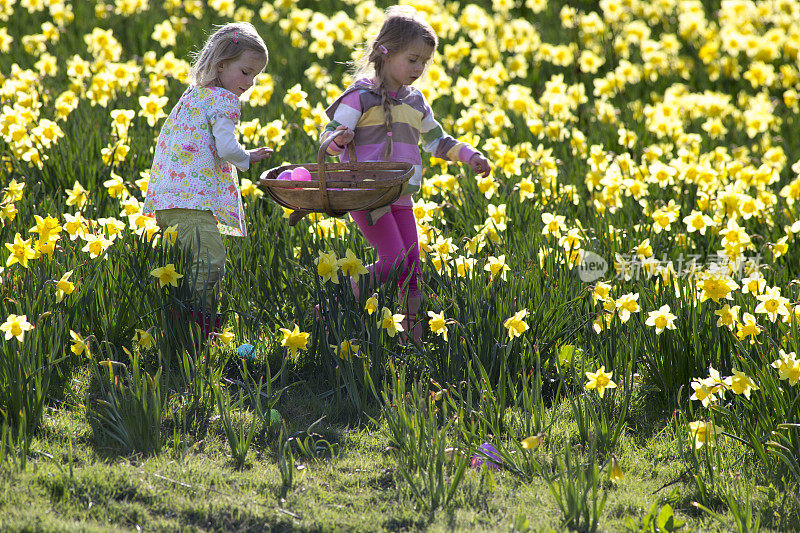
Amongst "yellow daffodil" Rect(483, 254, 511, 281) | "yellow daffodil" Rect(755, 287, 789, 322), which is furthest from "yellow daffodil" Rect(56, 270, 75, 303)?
"yellow daffodil" Rect(755, 287, 789, 322)

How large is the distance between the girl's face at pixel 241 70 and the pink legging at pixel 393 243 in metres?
0.69

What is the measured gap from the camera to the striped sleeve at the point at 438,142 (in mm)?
3404

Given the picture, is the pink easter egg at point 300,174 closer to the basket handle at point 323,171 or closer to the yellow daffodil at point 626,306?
the basket handle at point 323,171

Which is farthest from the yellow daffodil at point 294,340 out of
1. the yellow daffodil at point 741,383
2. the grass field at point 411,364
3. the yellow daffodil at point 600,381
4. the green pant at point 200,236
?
the yellow daffodil at point 741,383

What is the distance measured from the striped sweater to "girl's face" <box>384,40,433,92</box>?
0.33ft

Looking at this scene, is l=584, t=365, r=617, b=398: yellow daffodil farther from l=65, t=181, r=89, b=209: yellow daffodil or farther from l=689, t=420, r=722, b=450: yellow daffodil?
l=65, t=181, r=89, b=209: yellow daffodil

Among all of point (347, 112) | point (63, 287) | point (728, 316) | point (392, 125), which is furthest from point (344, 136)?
point (728, 316)

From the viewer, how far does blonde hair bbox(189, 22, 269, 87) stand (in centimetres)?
311

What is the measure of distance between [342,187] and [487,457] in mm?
1147

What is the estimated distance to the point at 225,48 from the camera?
312 centimetres

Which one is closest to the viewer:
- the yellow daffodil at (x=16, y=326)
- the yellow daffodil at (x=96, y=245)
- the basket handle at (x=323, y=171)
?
the yellow daffodil at (x=16, y=326)

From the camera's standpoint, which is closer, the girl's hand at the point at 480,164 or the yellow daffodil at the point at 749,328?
the yellow daffodil at the point at 749,328

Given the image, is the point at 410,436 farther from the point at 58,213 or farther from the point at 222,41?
the point at 58,213

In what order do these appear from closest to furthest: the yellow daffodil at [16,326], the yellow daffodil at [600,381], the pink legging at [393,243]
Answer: the yellow daffodil at [16,326], the yellow daffodil at [600,381], the pink legging at [393,243]
